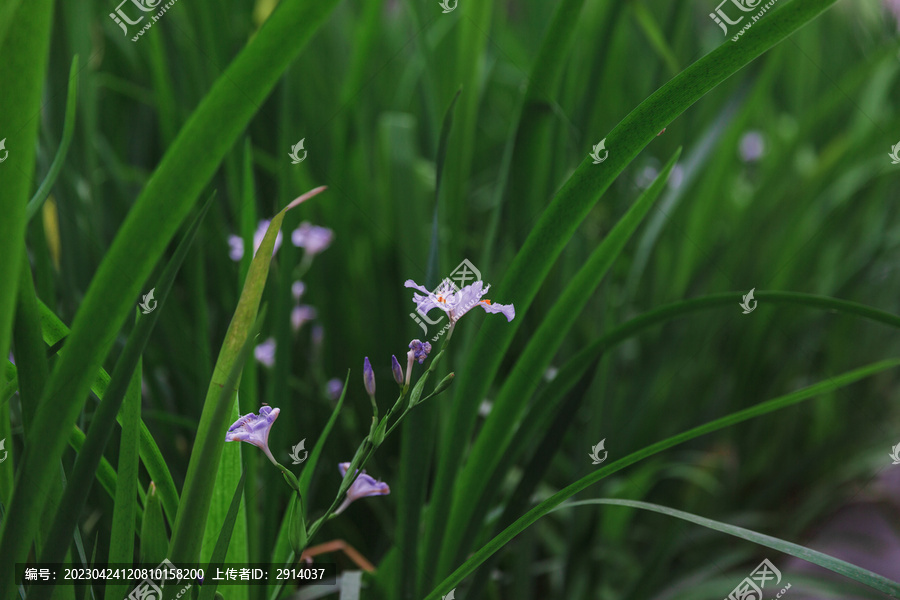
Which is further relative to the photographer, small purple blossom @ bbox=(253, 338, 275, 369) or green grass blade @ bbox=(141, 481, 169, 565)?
small purple blossom @ bbox=(253, 338, 275, 369)

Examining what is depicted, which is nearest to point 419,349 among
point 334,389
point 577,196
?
point 577,196

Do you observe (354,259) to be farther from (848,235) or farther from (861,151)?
(848,235)

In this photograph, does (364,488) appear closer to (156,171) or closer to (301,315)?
(156,171)

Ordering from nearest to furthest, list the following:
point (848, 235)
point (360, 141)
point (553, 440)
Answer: point (553, 440), point (360, 141), point (848, 235)


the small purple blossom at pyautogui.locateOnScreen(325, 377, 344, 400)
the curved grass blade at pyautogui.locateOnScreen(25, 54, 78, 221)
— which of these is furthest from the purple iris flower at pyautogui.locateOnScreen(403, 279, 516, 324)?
the small purple blossom at pyautogui.locateOnScreen(325, 377, 344, 400)

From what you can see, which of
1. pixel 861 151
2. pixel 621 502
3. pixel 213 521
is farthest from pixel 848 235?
pixel 213 521

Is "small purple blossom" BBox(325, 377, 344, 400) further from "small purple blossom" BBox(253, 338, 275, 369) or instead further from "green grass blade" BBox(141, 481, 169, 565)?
"green grass blade" BBox(141, 481, 169, 565)

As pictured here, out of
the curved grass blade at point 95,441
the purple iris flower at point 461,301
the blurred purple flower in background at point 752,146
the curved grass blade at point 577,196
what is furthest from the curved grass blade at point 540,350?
the blurred purple flower in background at point 752,146

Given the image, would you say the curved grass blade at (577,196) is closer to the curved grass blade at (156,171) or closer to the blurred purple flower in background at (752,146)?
the curved grass blade at (156,171)
